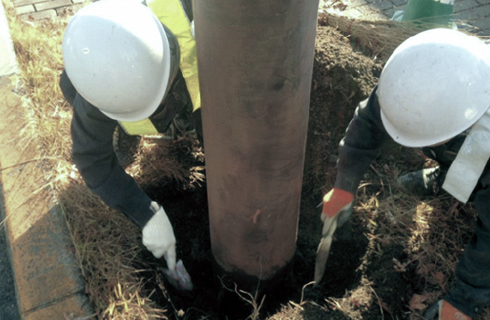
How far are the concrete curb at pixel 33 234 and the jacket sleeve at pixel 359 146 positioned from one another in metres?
1.54

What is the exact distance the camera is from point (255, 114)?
68.6 inches

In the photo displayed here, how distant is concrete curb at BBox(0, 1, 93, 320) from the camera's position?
7.86ft

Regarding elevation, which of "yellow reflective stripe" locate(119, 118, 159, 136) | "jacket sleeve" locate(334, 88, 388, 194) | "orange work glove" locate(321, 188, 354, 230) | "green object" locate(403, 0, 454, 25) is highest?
"green object" locate(403, 0, 454, 25)

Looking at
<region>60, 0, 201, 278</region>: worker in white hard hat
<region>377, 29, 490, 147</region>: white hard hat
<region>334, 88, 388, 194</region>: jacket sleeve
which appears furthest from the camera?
<region>334, 88, 388, 194</region>: jacket sleeve

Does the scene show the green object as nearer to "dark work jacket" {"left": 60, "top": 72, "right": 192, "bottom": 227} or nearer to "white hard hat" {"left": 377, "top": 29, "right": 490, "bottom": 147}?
"white hard hat" {"left": 377, "top": 29, "right": 490, "bottom": 147}

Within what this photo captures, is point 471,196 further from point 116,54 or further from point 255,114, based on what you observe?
point 116,54

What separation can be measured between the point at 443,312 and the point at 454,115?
1.00 meters

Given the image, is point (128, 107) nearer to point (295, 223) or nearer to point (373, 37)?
point (295, 223)

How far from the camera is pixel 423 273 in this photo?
2537 millimetres

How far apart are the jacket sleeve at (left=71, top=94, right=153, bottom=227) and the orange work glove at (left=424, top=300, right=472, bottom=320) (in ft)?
5.11

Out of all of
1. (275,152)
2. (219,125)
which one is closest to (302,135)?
(275,152)

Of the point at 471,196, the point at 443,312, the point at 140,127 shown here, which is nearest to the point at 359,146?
the point at 471,196

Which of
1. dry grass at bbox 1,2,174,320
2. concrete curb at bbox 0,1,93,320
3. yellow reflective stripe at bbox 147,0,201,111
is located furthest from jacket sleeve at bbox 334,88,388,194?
concrete curb at bbox 0,1,93,320

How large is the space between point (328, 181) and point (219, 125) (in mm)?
1457
